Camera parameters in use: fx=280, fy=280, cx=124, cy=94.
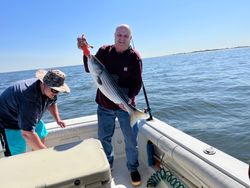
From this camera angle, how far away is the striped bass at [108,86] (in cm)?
306

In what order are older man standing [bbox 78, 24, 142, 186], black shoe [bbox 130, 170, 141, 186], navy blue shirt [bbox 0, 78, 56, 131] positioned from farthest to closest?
black shoe [bbox 130, 170, 141, 186] < older man standing [bbox 78, 24, 142, 186] < navy blue shirt [bbox 0, 78, 56, 131]

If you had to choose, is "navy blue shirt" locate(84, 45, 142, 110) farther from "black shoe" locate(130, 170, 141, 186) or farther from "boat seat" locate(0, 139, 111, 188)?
"boat seat" locate(0, 139, 111, 188)

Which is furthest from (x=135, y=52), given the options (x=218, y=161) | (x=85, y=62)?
(x=218, y=161)

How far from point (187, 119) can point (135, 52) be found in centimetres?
548

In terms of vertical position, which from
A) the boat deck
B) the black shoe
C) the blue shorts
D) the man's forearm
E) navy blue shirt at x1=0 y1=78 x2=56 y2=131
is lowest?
the boat deck

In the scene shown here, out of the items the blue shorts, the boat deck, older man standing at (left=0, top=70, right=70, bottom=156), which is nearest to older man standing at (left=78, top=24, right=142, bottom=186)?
the boat deck

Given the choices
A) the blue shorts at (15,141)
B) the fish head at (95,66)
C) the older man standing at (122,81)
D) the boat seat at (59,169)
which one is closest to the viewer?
the boat seat at (59,169)

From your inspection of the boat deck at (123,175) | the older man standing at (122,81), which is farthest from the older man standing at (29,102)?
the boat deck at (123,175)

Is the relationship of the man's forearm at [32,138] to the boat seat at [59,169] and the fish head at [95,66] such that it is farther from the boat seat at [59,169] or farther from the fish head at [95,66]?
the fish head at [95,66]

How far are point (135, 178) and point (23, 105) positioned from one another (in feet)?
5.68

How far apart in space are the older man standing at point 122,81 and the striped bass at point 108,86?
109 mm

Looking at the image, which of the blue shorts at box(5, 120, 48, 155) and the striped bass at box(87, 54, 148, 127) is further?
the striped bass at box(87, 54, 148, 127)

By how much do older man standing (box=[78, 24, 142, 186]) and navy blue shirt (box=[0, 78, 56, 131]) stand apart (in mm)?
900

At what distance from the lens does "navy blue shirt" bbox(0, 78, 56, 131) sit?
2.45 m
